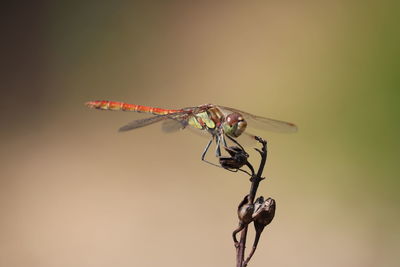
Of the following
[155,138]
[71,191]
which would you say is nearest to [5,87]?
[71,191]

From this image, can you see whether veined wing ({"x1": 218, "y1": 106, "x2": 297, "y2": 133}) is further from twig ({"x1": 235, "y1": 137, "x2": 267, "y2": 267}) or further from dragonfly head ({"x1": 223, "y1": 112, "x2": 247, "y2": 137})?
twig ({"x1": 235, "y1": 137, "x2": 267, "y2": 267})

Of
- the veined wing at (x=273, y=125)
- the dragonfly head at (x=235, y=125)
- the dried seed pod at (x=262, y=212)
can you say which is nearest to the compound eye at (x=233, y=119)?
the dragonfly head at (x=235, y=125)

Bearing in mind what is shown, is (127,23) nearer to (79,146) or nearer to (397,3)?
(79,146)

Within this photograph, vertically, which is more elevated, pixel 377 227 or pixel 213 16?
pixel 213 16

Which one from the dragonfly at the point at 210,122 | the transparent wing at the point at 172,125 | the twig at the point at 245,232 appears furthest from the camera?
the transparent wing at the point at 172,125

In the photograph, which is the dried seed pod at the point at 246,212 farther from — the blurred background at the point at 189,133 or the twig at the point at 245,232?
the blurred background at the point at 189,133

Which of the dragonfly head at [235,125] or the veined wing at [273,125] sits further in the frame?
the veined wing at [273,125]
